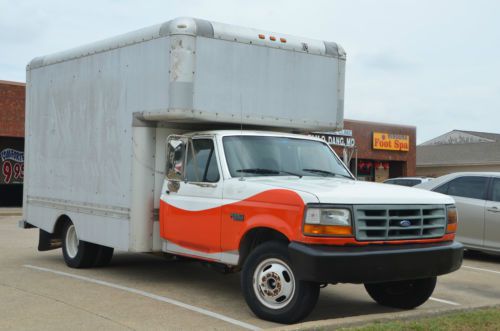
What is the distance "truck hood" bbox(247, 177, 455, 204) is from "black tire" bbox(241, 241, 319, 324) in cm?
64

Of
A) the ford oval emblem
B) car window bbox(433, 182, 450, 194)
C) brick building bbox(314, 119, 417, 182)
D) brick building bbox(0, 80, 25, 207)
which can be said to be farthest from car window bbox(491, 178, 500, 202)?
brick building bbox(314, 119, 417, 182)

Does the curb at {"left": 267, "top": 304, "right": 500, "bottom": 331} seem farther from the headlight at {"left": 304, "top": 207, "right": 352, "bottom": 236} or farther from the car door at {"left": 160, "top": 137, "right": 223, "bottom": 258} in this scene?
the car door at {"left": 160, "top": 137, "right": 223, "bottom": 258}

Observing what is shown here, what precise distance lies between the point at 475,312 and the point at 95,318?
3910 mm

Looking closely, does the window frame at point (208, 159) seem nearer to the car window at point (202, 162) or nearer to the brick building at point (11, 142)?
the car window at point (202, 162)

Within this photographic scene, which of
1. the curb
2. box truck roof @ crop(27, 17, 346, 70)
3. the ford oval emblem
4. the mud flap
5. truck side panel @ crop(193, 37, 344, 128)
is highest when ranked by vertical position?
box truck roof @ crop(27, 17, 346, 70)

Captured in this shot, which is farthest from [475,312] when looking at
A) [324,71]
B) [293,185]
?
[324,71]

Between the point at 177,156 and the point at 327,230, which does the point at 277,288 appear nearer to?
the point at 327,230

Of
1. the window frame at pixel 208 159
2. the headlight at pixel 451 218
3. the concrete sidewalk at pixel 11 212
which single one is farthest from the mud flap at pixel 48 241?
the concrete sidewalk at pixel 11 212

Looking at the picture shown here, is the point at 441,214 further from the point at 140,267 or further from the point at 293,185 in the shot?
the point at 140,267

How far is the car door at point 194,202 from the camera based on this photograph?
24.9ft

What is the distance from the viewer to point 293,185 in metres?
6.89

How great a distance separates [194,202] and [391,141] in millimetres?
31762

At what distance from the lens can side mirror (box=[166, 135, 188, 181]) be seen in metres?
8.12

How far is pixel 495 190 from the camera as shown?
40.0ft
